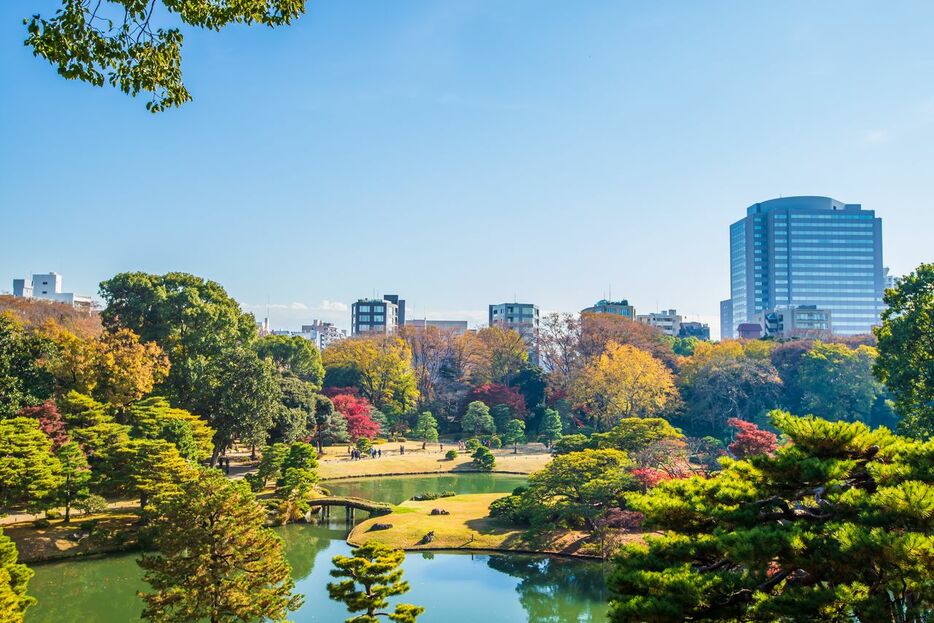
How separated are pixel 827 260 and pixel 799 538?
364 ft

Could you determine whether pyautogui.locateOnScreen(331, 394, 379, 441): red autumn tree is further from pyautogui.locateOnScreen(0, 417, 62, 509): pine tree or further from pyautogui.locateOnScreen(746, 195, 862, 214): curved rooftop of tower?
pyautogui.locateOnScreen(746, 195, 862, 214): curved rooftop of tower

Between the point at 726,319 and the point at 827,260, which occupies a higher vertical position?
the point at 827,260

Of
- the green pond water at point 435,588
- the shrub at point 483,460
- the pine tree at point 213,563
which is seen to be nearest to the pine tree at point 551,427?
the shrub at point 483,460

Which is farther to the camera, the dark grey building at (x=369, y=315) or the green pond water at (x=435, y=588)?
the dark grey building at (x=369, y=315)

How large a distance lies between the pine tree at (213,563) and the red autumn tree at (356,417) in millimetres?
30186

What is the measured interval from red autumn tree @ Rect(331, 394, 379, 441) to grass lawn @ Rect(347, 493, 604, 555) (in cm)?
1721

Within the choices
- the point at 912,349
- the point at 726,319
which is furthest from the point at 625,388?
the point at 726,319

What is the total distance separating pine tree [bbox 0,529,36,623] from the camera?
11852mm

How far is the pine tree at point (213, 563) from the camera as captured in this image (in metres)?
13.4

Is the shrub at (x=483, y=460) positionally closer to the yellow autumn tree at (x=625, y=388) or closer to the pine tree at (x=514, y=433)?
the pine tree at (x=514, y=433)

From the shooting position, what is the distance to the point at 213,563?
13.7 meters

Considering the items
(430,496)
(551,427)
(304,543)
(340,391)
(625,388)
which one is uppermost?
(625,388)

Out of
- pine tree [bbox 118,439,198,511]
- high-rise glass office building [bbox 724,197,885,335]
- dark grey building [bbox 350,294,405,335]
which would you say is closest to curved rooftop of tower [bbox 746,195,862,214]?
high-rise glass office building [bbox 724,197,885,335]

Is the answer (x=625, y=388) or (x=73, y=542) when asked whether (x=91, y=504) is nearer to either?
(x=73, y=542)
